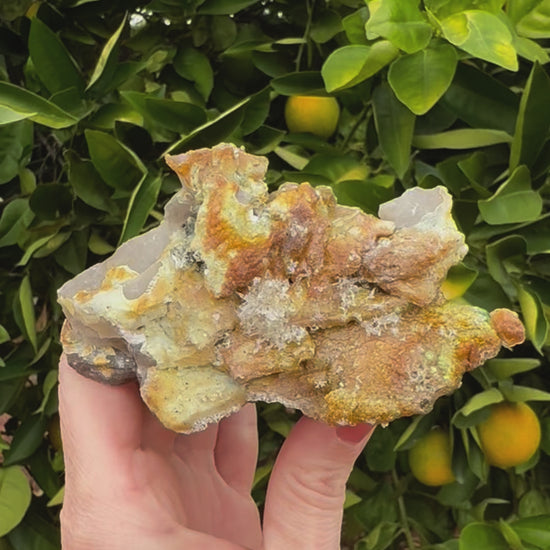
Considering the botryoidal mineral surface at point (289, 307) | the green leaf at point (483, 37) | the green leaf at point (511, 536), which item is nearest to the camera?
the botryoidal mineral surface at point (289, 307)

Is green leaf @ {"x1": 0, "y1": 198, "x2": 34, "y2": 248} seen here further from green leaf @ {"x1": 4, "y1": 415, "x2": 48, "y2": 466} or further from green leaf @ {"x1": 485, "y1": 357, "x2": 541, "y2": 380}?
green leaf @ {"x1": 485, "y1": 357, "x2": 541, "y2": 380}

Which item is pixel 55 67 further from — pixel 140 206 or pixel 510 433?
pixel 510 433

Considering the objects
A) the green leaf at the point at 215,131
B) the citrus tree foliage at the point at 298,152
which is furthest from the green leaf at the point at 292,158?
the green leaf at the point at 215,131

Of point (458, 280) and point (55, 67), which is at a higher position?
point (55, 67)

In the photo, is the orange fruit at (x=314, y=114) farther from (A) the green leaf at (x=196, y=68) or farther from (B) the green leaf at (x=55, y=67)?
(B) the green leaf at (x=55, y=67)

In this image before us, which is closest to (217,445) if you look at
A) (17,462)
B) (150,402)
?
(17,462)

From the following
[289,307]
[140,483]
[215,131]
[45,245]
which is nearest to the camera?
[289,307]

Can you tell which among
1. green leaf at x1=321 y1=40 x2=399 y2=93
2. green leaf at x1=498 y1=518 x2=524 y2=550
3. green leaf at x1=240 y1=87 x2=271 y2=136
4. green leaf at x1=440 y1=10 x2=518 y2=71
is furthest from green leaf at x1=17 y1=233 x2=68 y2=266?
green leaf at x1=498 y1=518 x2=524 y2=550

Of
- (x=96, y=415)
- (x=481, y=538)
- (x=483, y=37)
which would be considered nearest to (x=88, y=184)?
(x=96, y=415)
